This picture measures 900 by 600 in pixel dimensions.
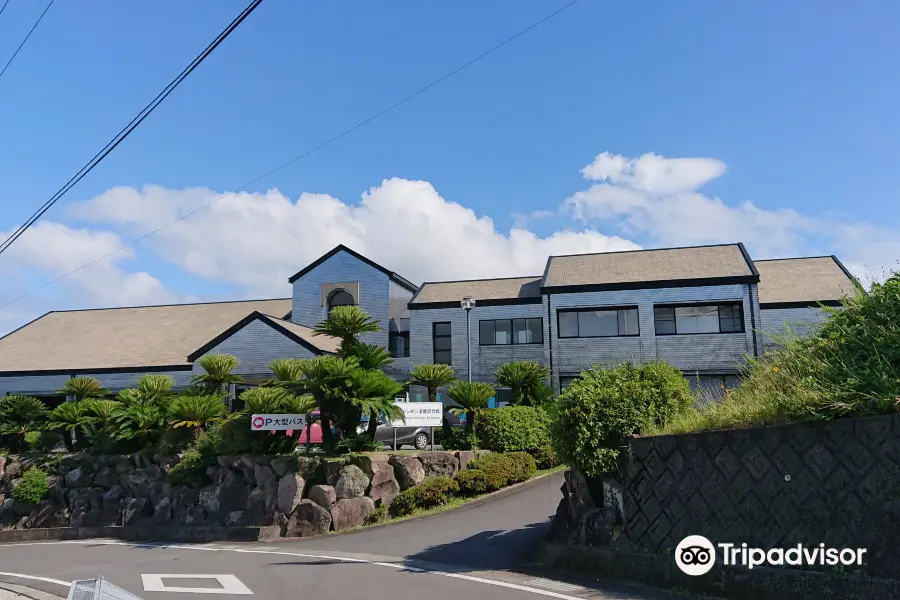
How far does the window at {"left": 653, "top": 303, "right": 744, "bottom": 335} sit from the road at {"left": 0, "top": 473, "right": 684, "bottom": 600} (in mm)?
14043

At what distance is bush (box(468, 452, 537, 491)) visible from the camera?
17984 mm

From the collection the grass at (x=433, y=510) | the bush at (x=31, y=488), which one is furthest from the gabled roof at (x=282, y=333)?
the grass at (x=433, y=510)

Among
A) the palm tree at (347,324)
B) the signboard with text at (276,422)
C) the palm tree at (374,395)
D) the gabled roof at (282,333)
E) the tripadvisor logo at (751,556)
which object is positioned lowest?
the tripadvisor logo at (751,556)

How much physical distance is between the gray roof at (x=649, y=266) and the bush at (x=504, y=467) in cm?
1335

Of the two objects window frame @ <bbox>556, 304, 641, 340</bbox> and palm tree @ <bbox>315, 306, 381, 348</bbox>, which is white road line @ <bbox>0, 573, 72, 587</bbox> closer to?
palm tree @ <bbox>315, 306, 381, 348</bbox>

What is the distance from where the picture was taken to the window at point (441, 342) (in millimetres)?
33406

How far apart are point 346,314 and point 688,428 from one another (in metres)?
11.2

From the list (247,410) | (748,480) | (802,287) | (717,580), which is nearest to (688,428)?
(748,480)

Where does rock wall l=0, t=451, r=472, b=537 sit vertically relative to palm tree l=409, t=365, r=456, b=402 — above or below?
below

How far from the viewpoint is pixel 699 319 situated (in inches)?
1187

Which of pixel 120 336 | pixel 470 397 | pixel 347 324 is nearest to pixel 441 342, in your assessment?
pixel 470 397

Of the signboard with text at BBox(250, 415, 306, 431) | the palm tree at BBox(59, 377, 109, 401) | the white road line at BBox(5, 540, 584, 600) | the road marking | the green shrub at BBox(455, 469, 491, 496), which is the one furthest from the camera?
the palm tree at BBox(59, 377, 109, 401)

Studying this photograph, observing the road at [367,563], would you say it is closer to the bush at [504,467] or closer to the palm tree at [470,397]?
the bush at [504,467]

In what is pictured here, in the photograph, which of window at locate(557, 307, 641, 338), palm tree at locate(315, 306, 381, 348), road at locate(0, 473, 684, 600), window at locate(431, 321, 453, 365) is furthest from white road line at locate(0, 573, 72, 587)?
window at locate(557, 307, 641, 338)
